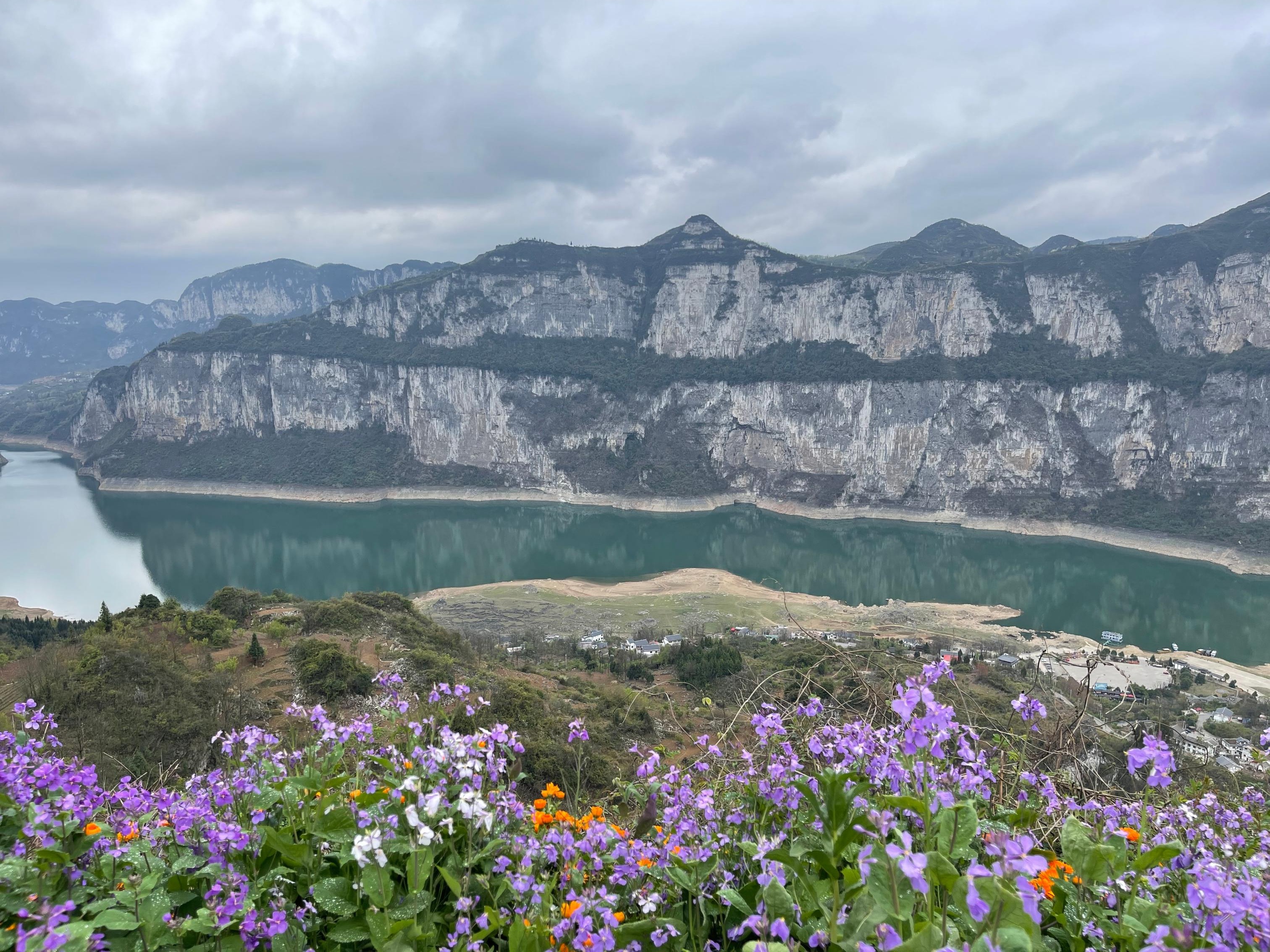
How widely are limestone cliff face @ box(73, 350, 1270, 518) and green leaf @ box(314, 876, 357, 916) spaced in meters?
81.0

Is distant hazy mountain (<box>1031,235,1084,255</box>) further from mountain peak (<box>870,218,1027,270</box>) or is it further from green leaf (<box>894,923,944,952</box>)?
green leaf (<box>894,923,944,952</box>)

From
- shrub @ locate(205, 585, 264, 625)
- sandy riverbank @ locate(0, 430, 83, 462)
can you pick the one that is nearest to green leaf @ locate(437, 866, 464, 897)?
shrub @ locate(205, 585, 264, 625)

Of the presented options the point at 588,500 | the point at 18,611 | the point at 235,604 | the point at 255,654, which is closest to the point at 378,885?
the point at 255,654

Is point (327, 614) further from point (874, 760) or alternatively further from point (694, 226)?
point (694, 226)

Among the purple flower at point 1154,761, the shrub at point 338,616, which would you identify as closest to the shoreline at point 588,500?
the shrub at point 338,616

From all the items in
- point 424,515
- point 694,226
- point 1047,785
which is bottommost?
point 424,515

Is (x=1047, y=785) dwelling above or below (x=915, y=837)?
below

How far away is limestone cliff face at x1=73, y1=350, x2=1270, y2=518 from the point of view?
70.5 metres

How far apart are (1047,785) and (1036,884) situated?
2.44ft

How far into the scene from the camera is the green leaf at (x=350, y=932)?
1678 millimetres

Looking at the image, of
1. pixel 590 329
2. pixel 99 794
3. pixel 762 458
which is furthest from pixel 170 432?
pixel 99 794

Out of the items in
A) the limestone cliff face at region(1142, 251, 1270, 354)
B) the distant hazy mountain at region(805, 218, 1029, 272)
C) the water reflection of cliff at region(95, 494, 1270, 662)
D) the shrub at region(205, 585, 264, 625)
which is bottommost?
the water reflection of cliff at region(95, 494, 1270, 662)

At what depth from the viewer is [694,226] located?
11488cm

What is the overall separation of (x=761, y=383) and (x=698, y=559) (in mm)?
46142
